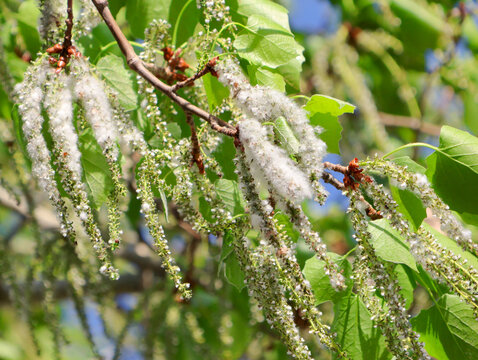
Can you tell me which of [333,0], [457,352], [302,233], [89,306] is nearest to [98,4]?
[302,233]

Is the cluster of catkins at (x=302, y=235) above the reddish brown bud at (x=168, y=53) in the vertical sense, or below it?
below

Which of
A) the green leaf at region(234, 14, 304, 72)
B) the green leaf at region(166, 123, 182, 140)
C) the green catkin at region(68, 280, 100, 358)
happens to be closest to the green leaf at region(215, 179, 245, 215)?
the green leaf at region(166, 123, 182, 140)

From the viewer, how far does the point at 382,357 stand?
3.93 feet

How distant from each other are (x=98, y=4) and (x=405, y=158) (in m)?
0.78

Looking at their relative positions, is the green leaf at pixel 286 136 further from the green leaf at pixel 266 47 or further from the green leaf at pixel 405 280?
the green leaf at pixel 405 280

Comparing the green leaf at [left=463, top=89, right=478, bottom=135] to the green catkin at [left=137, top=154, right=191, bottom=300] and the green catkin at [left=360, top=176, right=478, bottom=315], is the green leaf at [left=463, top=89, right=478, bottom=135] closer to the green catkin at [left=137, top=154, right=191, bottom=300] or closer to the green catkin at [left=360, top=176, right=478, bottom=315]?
the green catkin at [left=360, top=176, right=478, bottom=315]

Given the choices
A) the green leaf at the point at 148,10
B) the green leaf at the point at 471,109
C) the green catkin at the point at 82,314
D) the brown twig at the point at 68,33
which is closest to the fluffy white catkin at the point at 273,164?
the brown twig at the point at 68,33

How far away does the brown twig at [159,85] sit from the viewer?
3.55ft

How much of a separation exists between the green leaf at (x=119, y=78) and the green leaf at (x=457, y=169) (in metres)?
0.71

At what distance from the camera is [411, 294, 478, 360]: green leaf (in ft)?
3.83

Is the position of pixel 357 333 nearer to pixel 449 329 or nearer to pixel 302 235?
pixel 449 329

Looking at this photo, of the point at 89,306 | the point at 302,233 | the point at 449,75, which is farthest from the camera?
the point at 449,75

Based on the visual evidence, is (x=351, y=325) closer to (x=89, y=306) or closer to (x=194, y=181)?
(x=194, y=181)

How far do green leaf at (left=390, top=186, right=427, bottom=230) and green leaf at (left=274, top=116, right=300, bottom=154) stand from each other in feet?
0.91
